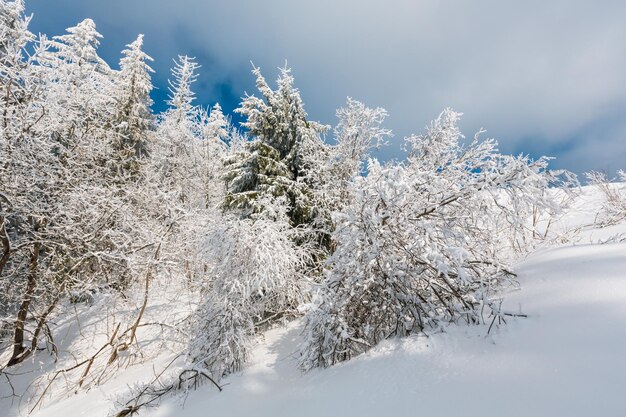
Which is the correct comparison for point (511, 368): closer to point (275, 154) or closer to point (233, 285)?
point (233, 285)

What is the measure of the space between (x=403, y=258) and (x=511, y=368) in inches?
78.5

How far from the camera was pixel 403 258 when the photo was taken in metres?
4.52

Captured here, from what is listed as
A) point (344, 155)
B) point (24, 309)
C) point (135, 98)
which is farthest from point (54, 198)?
Answer: point (135, 98)

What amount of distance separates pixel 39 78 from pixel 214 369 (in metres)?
8.86

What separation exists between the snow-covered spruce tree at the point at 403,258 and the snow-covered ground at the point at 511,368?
397 millimetres

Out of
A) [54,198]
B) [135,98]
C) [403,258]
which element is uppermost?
[135,98]

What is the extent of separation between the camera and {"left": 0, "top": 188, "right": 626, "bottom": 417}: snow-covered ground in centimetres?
222

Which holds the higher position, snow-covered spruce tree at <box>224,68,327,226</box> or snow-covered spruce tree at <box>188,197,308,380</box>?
snow-covered spruce tree at <box>224,68,327,226</box>

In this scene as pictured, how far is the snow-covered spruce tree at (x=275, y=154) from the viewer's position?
906cm

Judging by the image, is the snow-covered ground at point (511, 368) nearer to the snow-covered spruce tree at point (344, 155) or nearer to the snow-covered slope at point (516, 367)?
the snow-covered slope at point (516, 367)

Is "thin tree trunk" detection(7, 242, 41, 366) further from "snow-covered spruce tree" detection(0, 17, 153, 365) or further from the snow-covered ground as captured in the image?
the snow-covered ground

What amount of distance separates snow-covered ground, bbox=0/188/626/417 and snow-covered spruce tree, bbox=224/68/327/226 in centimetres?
505

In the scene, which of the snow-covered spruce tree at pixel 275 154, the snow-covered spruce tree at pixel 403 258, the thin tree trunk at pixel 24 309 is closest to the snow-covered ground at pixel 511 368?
the snow-covered spruce tree at pixel 403 258

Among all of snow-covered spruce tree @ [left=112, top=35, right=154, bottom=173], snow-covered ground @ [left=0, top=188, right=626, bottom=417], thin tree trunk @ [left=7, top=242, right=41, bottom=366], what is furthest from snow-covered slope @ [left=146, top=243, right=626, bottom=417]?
snow-covered spruce tree @ [left=112, top=35, right=154, bottom=173]
